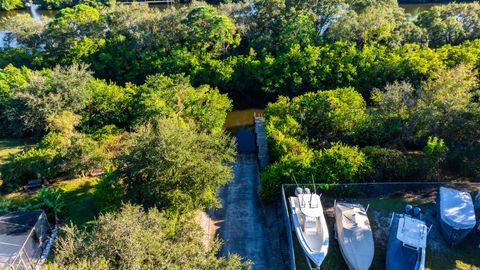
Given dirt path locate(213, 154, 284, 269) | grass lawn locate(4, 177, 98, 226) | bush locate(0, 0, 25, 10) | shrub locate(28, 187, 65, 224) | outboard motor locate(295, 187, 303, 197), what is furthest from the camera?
→ bush locate(0, 0, 25, 10)

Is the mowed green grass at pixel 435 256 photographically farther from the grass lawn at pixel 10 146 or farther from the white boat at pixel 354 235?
the grass lawn at pixel 10 146

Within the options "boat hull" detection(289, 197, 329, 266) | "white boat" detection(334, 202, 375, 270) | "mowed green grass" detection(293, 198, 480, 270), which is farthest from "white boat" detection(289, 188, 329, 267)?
"mowed green grass" detection(293, 198, 480, 270)

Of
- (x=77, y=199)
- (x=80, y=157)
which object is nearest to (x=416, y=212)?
(x=77, y=199)

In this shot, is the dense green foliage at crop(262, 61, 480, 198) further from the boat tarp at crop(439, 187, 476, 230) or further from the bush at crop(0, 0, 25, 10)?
the bush at crop(0, 0, 25, 10)

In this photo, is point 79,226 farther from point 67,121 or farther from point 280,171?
point 280,171

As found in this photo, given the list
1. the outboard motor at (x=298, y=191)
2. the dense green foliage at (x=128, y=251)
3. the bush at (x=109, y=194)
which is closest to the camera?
the dense green foliage at (x=128, y=251)

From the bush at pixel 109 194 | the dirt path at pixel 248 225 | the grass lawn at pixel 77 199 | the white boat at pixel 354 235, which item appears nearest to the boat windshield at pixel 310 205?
the white boat at pixel 354 235

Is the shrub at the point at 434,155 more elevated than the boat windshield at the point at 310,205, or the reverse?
the shrub at the point at 434,155
